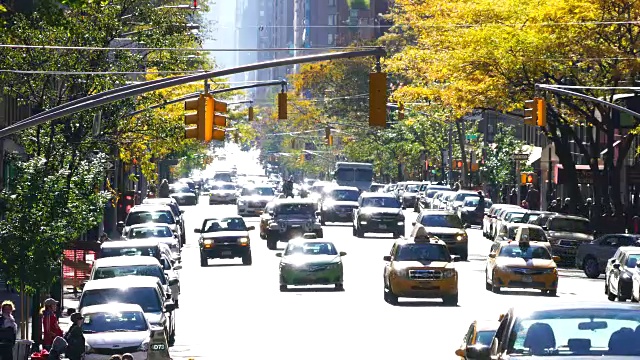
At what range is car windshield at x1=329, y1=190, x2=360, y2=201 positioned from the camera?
77312mm

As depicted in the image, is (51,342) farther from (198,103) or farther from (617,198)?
(617,198)

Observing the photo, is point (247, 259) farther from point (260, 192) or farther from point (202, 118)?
point (260, 192)

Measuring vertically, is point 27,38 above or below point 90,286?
above

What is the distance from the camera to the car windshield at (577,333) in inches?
505

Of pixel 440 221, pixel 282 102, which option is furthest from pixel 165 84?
pixel 440 221

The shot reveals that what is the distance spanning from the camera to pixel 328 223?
80625mm

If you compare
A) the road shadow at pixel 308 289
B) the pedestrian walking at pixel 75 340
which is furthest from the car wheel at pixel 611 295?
the pedestrian walking at pixel 75 340

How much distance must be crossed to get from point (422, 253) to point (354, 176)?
6510 cm

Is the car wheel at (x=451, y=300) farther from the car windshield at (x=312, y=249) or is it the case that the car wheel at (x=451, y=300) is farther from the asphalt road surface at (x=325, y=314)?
the car windshield at (x=312, y=249)

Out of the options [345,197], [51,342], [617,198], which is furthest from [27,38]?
[345,197]

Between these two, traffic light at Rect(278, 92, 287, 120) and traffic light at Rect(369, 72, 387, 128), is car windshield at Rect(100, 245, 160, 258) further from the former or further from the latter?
traffic light at Rect(369, 72, 387, 128)

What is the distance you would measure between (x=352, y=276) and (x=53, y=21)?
23893 mm

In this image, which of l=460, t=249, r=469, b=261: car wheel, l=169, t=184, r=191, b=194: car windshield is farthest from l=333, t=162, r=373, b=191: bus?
l=460, t=249, r=469, b=261: car wheel

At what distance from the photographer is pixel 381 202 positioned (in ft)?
217
